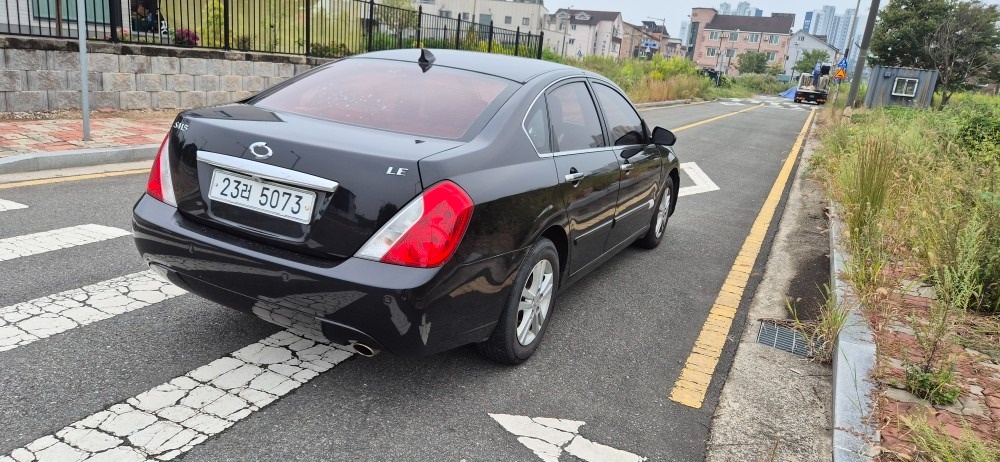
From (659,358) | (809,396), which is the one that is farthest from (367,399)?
(809,396)

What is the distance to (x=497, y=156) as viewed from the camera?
3.14m

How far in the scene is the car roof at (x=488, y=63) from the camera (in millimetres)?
Answer: 3844

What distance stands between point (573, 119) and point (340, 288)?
1.90 metres

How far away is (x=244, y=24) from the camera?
1301 centimetres

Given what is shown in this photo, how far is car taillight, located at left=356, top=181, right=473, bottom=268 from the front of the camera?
8.86 ft

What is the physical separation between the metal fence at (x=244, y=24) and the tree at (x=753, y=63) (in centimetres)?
9047

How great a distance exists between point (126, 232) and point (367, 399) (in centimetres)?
301

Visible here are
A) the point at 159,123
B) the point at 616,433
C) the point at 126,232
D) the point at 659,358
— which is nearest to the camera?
the point at 616,433

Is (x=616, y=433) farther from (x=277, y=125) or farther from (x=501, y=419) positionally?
(x=277, y=125)

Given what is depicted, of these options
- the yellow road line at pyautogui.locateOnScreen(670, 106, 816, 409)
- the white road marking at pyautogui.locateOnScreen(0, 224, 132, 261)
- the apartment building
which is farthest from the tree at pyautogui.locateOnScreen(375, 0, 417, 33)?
the apartment building

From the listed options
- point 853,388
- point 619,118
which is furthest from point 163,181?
point 853,388

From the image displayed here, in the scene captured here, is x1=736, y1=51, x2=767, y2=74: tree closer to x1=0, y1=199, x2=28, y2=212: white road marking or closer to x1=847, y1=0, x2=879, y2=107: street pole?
x1=847, y1=0, x2=879, y2=107: street pole

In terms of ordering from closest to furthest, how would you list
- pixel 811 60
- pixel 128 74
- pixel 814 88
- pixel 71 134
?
1. pixel 71 134
2. pixel 128 74
3. pixel 814 88
4. pixel 811 60

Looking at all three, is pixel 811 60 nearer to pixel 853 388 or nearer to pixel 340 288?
pixel 853 388
